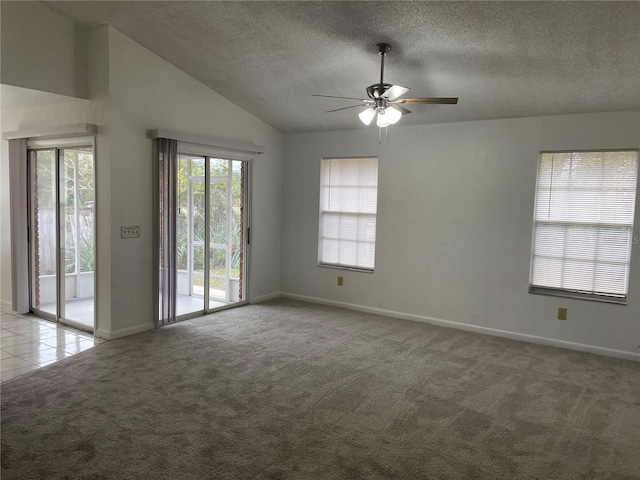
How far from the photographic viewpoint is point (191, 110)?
5.35 metres

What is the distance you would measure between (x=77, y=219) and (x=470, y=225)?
4.44 metres

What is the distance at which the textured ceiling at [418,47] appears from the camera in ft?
11.3

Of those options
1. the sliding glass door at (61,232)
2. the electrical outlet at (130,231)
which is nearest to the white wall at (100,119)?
the electrical outlet at (130,231)

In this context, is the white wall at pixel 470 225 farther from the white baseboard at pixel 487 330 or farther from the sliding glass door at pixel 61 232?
the sliding glass door at pixel 61 232

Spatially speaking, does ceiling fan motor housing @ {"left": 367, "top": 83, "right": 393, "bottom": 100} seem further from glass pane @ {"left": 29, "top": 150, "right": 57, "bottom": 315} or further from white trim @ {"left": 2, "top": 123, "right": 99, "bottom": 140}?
glass pane @ {"left": 29, "top": 150, "right": 57, "bottom": 315}

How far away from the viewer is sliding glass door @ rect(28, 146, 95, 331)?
514cm

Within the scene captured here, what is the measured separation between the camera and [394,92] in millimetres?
3727

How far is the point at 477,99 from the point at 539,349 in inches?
104

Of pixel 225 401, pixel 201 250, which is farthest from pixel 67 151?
pixel 225 401

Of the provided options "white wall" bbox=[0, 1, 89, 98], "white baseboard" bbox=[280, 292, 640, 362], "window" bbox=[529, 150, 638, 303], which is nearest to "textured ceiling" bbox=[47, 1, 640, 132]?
"white wall" bbox=[0, 1, 89, 98]

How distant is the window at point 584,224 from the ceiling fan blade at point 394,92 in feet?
7.09

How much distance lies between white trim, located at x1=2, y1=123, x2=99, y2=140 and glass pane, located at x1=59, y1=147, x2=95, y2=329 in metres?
0.24

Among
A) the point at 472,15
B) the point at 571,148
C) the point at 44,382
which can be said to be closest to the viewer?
the point at 472,15

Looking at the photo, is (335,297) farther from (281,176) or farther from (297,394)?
(297,394)
